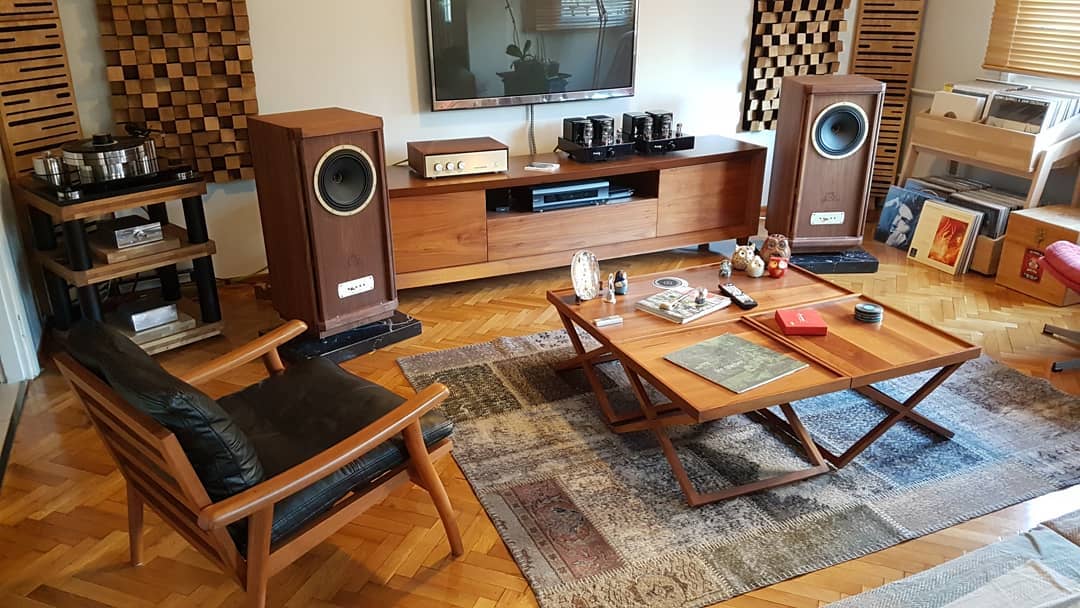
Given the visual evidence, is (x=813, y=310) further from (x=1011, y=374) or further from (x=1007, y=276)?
(x=1007, y=276)

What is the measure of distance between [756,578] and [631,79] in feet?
9.20

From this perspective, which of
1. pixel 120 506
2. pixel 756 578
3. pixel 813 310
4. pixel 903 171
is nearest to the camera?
pixel 756 578

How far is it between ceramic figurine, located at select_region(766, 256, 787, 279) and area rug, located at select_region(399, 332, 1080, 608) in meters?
0.45

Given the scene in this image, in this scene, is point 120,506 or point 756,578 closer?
point 756,578

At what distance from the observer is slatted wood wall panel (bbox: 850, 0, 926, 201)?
4508 mm

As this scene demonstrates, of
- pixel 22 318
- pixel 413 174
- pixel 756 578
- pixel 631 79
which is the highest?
pixel 631 79

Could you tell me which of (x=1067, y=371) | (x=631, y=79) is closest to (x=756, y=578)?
(x=1067, y=371)

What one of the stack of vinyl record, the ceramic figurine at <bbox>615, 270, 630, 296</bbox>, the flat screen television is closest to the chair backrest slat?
the ceramic figurine at <bbox>615, 270, 630, 296</bbox>

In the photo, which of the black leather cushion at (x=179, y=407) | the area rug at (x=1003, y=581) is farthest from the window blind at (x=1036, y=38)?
the black leather cushion at (x=179, y=407)

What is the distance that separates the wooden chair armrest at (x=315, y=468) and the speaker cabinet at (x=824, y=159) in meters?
2.58

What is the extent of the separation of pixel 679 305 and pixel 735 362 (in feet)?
1.32

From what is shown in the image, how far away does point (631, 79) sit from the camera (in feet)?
13.6

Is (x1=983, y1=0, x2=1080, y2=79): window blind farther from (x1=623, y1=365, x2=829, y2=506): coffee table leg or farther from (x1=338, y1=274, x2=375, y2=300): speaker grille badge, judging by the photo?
(x1=338, y1=274, x2=375, y2=300): speaker grille badge

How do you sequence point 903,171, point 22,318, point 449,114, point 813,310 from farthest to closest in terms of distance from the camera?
point 903,171
point 449,114
point 22,318
point 813,310
